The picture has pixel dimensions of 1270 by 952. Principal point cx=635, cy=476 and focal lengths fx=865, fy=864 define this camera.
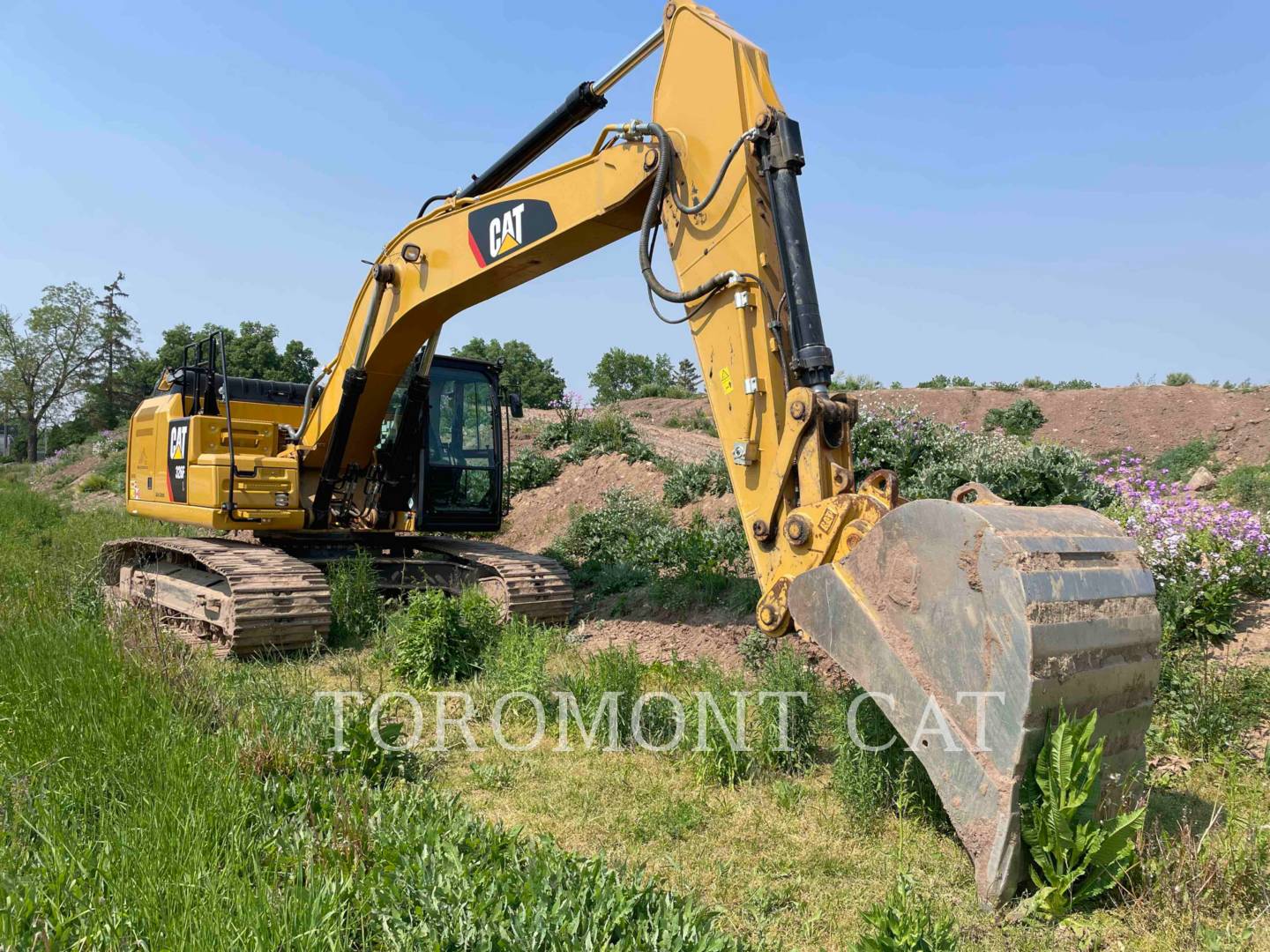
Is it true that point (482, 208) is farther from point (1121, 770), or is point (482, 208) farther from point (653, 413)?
point (653, 413)

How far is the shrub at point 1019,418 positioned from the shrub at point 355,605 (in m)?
20.7

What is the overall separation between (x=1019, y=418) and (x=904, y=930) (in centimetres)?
2487

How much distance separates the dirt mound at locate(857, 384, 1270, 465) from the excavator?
48.0 ft

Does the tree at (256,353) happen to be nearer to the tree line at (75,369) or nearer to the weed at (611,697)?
the tree line at (75,369)

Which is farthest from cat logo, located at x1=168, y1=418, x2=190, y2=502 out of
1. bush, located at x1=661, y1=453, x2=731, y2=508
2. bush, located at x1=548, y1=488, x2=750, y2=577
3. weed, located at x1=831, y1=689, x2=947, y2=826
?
weed, located at x1=831, y1=689, x2=947, y2=826

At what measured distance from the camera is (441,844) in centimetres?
318

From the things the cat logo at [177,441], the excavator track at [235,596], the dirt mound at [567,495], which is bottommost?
the excavator track at [235,596]

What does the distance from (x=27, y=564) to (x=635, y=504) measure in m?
6.74

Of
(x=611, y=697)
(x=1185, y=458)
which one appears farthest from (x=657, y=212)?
(x=1185, y=458)

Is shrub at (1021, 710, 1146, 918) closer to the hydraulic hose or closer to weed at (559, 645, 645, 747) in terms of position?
weed at (559, 645, 645, 747)

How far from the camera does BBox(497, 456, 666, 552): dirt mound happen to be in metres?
13.4

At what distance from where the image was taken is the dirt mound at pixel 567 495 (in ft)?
43.9

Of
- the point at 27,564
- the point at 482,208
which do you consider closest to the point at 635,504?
the point at 482,208

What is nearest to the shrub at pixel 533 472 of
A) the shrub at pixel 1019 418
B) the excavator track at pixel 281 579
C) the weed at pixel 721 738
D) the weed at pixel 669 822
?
the excavator track at pixel 281 579
